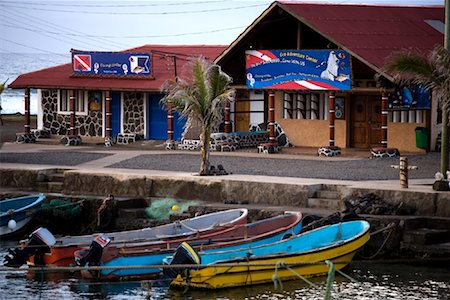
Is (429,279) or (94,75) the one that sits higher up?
(94,75)

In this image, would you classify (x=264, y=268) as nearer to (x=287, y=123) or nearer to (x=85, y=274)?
(x=85, y=274)

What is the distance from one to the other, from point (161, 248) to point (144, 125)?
19.6m

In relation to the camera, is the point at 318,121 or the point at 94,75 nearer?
the point at 318,121

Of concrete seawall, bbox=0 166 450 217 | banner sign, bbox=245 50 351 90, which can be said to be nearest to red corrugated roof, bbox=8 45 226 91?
banner sign, bbox=245 50 351 90

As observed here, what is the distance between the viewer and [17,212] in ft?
111

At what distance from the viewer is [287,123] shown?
44.6 metres

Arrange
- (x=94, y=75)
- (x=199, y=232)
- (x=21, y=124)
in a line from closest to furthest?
(x=199, y=232)
(x=94, y=75)
(x=21, y=124)

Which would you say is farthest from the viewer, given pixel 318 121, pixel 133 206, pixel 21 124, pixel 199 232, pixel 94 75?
pixel 21 124

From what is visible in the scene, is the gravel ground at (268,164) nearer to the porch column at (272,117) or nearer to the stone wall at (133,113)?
the porch column at (272,117)

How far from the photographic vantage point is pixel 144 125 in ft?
156

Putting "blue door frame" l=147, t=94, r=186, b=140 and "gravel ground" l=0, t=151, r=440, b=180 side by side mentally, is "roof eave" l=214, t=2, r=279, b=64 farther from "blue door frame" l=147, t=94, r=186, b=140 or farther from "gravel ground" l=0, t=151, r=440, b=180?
"blue door frame" l=147, t=94, r=186, b=140

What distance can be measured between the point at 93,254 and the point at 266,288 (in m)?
3.78

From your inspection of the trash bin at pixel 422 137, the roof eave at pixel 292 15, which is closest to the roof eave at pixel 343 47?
the roof eave at pixel 292 15

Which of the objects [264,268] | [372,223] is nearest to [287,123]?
[372,223]
